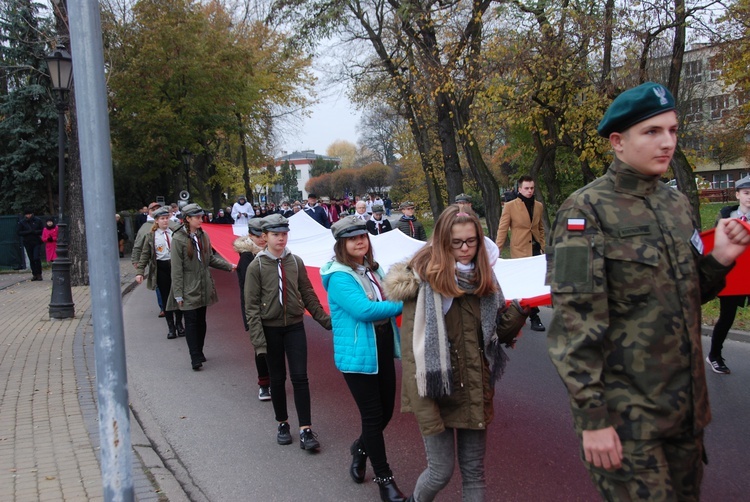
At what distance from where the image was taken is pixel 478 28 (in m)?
17.8

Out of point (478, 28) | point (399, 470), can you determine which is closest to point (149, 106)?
point (478, 28)

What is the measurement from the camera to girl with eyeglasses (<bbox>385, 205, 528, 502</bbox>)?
3344mm

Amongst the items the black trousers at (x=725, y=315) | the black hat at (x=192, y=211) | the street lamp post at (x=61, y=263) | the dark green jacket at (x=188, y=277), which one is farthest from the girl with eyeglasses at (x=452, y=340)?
the street lamp post at (x=61, y=263)

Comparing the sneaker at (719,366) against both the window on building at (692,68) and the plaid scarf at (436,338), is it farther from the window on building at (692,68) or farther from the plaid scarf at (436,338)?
the window on building at (692,68)

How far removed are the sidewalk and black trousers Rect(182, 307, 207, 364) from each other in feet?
3.90

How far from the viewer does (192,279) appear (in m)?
8.33

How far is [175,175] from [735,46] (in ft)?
91.9

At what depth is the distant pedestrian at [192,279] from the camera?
824 cm

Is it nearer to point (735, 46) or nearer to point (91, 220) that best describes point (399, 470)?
point (91, 220)

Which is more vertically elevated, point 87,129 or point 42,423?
point 87,129

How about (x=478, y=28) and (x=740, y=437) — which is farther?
(x=478, y=28)

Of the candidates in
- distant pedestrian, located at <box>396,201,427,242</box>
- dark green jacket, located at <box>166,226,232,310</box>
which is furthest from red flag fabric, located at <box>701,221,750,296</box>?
distant pedestrian, located at <box>396,201,427,242</box>

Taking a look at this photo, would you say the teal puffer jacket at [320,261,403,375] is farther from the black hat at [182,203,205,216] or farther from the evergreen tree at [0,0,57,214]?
the evergreen tree at [0,0,57,214]

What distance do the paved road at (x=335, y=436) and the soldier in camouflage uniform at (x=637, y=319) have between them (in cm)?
216
